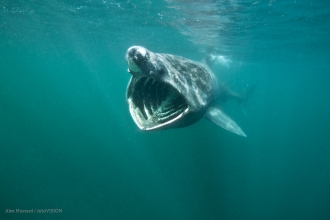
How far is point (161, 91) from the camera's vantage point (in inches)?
169

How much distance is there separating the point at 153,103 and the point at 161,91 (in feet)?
1.11

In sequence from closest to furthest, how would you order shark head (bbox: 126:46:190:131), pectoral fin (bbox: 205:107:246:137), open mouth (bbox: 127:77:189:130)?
shark head (bbox: 126:46:190:131) → open mouth (bbox: 127:77:189:130) → pectoral fin (bbox: 205:107:246:137)

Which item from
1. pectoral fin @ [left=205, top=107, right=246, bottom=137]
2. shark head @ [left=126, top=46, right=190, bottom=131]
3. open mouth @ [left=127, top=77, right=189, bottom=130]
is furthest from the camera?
pectoral fin @ [left=205, top=107, right=246, bottom=137]

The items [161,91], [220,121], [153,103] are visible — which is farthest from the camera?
[220,121]

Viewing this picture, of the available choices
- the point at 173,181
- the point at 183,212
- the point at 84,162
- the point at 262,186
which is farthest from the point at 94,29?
the point at 262,186

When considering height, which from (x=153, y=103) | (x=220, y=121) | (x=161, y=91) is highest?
(x=161, y=91)

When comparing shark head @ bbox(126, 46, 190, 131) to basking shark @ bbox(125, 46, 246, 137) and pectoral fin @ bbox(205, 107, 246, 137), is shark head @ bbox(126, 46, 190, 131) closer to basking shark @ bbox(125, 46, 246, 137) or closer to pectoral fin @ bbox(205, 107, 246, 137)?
basking shark @ bbox(125, 46, 246, 137)

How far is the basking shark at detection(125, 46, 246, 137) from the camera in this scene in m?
Result: 3.16

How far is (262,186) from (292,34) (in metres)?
12.7

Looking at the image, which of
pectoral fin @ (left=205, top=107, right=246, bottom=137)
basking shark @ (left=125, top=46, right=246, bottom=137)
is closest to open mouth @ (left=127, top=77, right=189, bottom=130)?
basking shark @ (left=125, top=46, right=246, bottom=137)

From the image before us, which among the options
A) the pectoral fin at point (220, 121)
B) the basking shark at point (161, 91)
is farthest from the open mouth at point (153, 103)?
the pectoral fin at point (220, 121)

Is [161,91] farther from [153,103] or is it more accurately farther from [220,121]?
[220,121]

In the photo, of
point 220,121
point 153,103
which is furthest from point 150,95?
point 220,121

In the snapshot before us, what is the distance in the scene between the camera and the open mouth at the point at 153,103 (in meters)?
3.52
